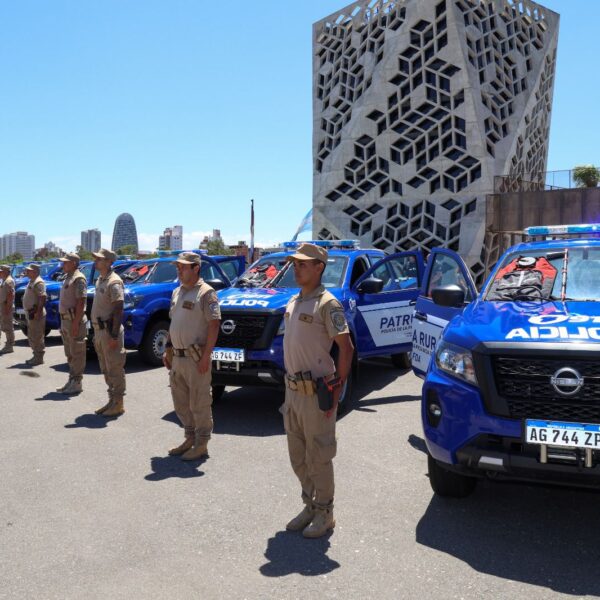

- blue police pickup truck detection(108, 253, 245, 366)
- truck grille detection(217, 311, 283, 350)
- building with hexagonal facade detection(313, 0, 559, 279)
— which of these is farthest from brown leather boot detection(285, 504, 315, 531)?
building with hexagonal facade detection(313, 0, 559, 279)

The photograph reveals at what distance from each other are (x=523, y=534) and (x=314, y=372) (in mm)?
1634

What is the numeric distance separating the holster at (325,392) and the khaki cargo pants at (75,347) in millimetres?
4851

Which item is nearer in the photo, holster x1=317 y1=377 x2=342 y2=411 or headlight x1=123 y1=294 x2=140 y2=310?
holster x1=317 y1=377 x2=342 y2=411

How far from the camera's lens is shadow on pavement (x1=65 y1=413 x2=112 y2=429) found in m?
6.20

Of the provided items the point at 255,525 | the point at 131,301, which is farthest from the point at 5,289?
the point at 255,525

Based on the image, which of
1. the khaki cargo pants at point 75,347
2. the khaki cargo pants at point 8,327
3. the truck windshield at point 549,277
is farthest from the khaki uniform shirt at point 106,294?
the khaki cargo pants at point 8,327

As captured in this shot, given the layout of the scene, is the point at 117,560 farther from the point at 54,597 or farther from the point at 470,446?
the point at 470,446

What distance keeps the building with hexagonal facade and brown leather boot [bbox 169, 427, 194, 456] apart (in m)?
30.9

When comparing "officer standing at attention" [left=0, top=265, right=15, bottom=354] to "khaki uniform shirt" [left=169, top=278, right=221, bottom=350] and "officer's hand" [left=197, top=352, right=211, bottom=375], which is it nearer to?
"khaki uniform shirt" [left=169, top=278, right=221, bottom=350]

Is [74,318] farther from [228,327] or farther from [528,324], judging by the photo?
[528,324]

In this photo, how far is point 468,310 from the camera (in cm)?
429

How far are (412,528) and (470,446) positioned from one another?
0.71 meters

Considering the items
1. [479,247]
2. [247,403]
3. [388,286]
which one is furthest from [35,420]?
[479,247]

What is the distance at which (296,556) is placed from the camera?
11.2 ft
